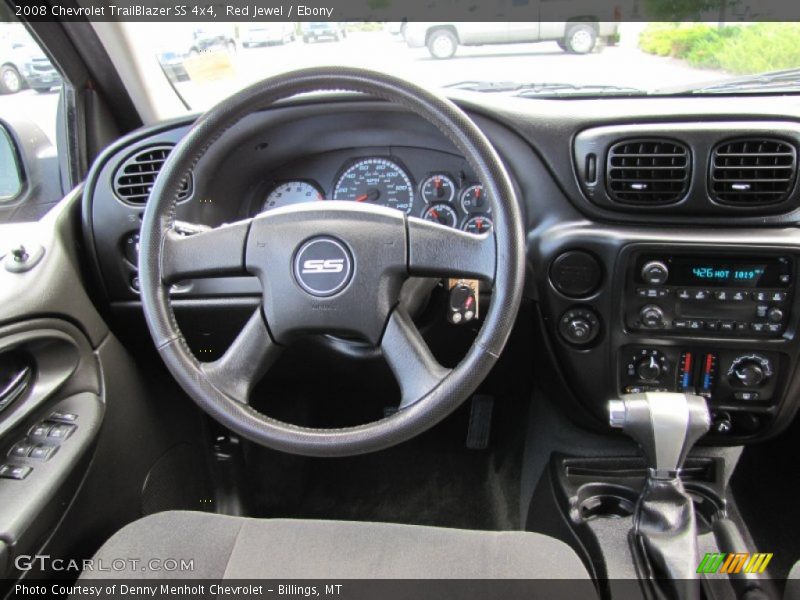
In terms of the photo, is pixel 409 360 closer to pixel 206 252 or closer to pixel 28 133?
pixel 206 252

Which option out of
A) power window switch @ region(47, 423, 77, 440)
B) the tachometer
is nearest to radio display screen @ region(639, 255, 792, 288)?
the tachometer

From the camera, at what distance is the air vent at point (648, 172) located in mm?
1398

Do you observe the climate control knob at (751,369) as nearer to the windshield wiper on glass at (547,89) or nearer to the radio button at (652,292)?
the radio button at (652,292)

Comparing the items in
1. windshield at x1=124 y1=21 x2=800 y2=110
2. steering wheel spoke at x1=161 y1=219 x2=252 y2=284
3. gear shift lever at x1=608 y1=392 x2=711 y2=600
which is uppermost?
windshield at x1=124 y1=21 x2=800 y2=110

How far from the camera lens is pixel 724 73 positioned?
5.15 feet

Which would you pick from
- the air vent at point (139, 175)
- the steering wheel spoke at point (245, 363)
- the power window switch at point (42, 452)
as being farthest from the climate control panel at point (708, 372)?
the power window switch at point (42, 452)

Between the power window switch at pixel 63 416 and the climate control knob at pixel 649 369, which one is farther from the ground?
the power window switch at pixel 63 416

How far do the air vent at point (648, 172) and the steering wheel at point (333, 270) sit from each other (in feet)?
1.40

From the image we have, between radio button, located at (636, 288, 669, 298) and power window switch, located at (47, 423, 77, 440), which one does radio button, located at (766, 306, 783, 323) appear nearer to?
radio button, located at (636, 288, 669, 298)

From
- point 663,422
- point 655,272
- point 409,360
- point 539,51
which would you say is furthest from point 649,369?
point 539,51

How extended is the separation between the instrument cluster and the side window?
0.75 m

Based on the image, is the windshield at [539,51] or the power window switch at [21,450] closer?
the power window switch at [21,450]

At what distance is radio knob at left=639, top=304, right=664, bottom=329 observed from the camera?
4.83 feet

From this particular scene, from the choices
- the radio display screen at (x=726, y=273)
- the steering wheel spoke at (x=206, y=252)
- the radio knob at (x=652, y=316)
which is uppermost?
the steering wheel spoke at (x=206, y=252)
